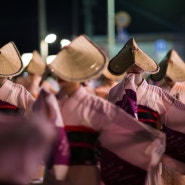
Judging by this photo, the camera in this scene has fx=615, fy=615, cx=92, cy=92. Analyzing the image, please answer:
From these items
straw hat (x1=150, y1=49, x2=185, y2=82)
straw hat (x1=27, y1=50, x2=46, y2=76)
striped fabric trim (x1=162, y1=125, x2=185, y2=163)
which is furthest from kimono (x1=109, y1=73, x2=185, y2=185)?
straw hat (x1=27, y1=50, x2=46, y2=76)

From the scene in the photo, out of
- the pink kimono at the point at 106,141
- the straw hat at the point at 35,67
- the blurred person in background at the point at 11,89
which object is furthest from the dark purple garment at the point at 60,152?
the straw hat at the point at 35,67

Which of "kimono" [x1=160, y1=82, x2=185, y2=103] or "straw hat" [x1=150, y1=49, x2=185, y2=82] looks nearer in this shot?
"straw hat" [x1=150, y1=49, x2=185, y2=82]

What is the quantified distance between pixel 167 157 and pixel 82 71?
6.62 feet

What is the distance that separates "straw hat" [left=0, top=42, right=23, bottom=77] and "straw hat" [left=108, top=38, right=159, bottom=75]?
38.3 inches

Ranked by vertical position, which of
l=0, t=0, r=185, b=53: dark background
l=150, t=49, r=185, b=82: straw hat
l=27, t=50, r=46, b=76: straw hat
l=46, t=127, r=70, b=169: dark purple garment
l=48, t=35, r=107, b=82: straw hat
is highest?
l=48, t=35, r=107, b=82: straw hat

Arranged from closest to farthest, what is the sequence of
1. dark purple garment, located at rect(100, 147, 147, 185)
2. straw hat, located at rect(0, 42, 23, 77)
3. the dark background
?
dark purple garment, located at rect(100, 147, 147, 185), straw hat, located at rect(0, 42, 23, 77), the dark background

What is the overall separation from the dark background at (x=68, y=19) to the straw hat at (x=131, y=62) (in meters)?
20.7

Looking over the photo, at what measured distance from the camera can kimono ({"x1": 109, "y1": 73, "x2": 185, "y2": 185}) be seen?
6293 mm

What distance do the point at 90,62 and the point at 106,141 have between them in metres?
0.64

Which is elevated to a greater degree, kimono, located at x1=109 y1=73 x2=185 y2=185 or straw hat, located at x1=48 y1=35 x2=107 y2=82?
straw hat, located at x1=48 y1=35 x2=107 y2=82

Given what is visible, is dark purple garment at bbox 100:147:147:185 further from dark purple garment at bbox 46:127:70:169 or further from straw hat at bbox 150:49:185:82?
straw hat at bbox 150:49:185:82

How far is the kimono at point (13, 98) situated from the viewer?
6.54 metres

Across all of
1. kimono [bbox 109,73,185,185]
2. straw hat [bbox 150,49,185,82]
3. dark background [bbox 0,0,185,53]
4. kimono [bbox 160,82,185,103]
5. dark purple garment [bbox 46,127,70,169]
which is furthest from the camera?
dark background [bbox 0,0,185,53]

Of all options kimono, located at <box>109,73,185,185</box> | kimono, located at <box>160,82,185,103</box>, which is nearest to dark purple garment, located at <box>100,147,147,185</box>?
kimono, located at <box>109,73,185,185</box>
